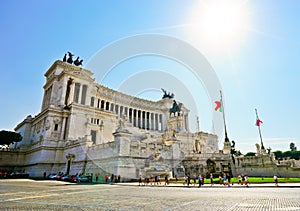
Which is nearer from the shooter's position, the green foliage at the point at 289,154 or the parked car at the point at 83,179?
the parked car at the point at 83,179

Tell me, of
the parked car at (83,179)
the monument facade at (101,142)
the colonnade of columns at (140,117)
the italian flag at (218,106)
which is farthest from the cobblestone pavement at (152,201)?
the colonnade of columns at (140,117)

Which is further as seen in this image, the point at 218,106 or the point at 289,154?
the point at 289,154

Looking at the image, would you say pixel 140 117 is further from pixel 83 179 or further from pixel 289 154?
pixel 289 154

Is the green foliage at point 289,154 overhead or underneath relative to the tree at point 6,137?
underneath

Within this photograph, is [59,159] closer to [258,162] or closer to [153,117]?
[258,162]

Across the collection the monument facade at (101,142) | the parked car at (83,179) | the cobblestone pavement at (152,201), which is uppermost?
the monument facade at (101,142)

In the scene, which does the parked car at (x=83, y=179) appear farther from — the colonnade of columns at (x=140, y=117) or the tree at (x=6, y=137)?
the colonnade of columns at (x=140, y=117)

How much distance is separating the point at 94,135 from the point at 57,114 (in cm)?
902

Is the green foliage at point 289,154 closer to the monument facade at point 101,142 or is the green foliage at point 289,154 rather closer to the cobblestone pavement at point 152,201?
the monument facade at point 101,142

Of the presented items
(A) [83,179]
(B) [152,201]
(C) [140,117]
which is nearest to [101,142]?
(A) [83,179]

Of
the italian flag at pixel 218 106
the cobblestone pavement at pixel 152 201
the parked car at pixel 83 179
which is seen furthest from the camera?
the italian flag at pixel 218 106

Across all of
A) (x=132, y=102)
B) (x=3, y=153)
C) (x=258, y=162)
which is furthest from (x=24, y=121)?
(x=258, y=162)

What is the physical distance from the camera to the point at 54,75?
183 feet

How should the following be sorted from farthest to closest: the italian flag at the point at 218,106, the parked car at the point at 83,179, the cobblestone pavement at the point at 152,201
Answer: the italian flag at the point at 218,106 → the parked car at the point at 83,179 → the cobblestone pavement at the point at 152,201
